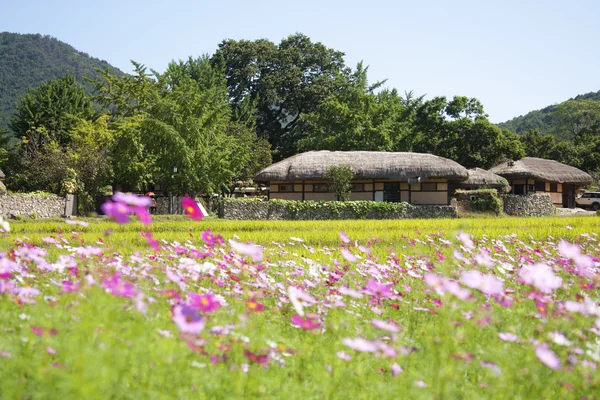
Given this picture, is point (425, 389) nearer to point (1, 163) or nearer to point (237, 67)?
point (1, 163)

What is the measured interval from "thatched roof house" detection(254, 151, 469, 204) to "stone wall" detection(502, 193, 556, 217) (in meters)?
2.86

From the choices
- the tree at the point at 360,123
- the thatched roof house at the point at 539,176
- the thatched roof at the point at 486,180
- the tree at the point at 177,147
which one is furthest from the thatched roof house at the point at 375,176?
the thatched roof house at the point at 539,176

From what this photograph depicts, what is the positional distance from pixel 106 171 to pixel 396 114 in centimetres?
1850

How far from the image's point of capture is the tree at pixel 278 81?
1628 inches

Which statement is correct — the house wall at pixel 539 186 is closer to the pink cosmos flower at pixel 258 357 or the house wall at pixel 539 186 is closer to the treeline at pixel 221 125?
the treeline at pixel 221 125

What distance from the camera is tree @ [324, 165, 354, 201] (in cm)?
2483

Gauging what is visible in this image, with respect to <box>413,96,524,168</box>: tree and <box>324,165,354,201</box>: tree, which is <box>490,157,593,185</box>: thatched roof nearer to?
<box>413,96,524,168</box>: tree

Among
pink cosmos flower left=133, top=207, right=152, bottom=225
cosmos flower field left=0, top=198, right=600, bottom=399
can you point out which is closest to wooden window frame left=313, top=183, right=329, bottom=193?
cosmos flower field left=0, top=198, right=600, bottom=399

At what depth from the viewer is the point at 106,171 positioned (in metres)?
24.3

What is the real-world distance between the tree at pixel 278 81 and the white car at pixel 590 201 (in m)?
18.4

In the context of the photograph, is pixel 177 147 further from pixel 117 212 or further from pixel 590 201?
pixel 590 201

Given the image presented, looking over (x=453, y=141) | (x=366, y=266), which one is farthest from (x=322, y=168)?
(x=366, y=266)

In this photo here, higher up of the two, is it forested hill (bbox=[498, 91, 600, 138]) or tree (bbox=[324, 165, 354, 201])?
forested hill (bbox=[498, 91, 600, 138])

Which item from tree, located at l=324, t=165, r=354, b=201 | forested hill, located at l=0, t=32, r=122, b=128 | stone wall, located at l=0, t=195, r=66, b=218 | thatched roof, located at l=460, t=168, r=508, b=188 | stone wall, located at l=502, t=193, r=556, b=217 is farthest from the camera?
forested hill, located at l=0, t=32, r=122, b=128
